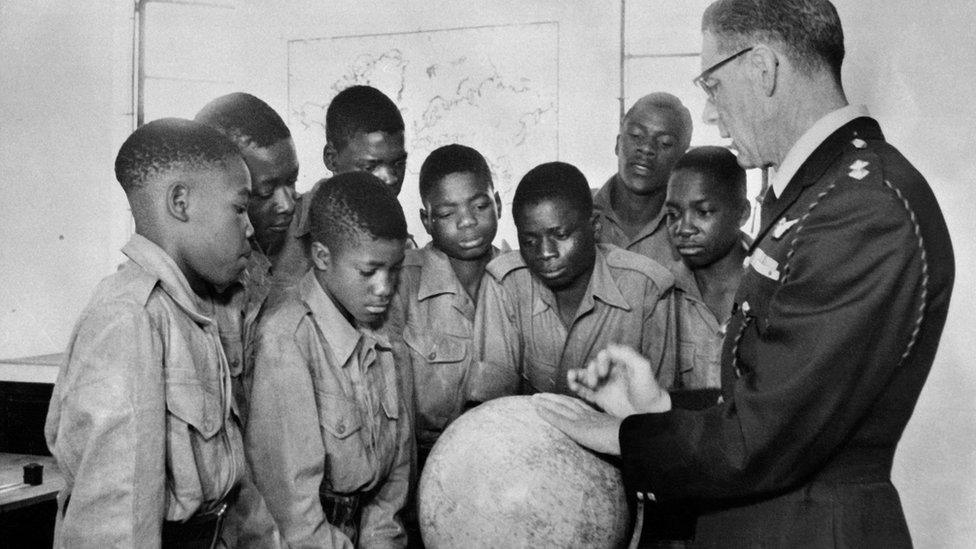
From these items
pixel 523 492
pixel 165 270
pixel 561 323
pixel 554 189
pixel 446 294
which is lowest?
pixel 523 492

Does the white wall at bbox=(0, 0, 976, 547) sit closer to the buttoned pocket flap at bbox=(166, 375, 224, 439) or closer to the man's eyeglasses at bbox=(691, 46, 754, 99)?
the man's eyeglasses at bbox=(691, 46, 754, 99)

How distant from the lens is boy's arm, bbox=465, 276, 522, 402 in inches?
143

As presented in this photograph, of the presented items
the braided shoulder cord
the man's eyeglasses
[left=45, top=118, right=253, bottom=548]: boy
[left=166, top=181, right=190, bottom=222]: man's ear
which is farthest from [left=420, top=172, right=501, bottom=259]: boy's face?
the braided shoulder cord

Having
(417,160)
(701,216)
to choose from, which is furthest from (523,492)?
(417,160)

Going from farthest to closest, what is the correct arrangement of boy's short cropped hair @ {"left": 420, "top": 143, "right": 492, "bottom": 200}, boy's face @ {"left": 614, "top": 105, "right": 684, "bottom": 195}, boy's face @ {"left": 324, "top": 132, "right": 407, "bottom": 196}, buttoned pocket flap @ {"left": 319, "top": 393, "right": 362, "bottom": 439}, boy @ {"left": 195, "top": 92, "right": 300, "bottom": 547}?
boy's face @ {"left": 614, "top": 105, "right": 684, "bottom": 195} → boy's face @ {"left": 324, "top": 132, "right": 407, "bottom": 196} → boy's short cropped hair @ {"left": 420, "top": 143, "right": 492, "bottom": 200} → boy @ {"left": 195, "top": 92, "right": 300, "bottom": 547} → buttoned pocket flap @ {"left": 319, "top": 393, "right": 362, "bottom": 439}

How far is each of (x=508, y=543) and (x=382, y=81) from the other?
4375 mm

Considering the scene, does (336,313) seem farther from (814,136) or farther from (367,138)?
(814,136)

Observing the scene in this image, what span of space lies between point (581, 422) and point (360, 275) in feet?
3.24

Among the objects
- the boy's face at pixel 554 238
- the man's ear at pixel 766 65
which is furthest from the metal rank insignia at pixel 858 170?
the boy's face at pixel 554 238

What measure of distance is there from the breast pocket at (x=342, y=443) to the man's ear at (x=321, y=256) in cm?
46

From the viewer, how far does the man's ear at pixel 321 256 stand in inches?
119

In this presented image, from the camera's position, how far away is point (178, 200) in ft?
7.73

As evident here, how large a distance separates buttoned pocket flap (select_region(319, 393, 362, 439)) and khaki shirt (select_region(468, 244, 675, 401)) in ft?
2.95

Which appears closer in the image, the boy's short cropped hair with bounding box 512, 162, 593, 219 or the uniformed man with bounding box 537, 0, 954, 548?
the uniformed man with bounding box 537, 0, 954, 548
